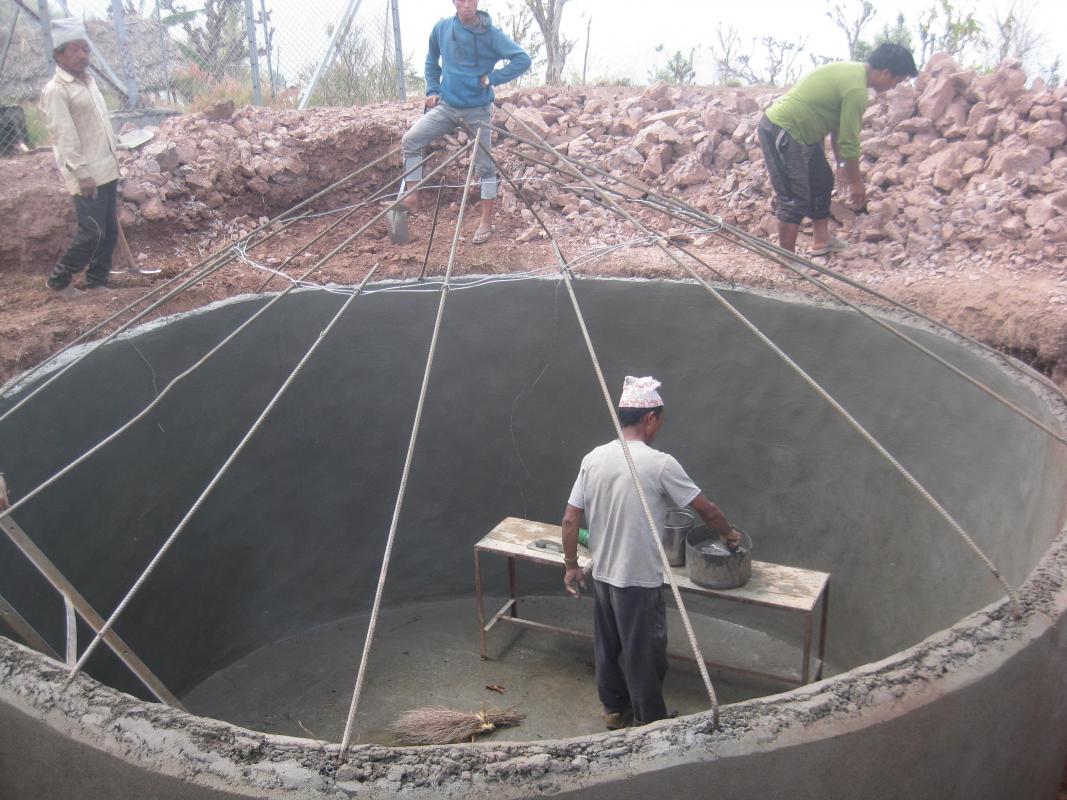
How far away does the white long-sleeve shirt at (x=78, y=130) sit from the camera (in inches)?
193

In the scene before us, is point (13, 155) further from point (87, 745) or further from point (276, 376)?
point (87, 745)

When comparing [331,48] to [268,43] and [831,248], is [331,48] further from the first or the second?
[831,248]

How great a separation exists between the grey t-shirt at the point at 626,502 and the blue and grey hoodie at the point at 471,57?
303cm

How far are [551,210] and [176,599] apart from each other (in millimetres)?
3833

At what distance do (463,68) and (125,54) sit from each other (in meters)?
3.64

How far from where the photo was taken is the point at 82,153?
508 centimetres

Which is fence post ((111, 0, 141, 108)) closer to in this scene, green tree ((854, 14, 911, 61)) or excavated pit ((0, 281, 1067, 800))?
excavated pit ((0, 281, 1067, 800))

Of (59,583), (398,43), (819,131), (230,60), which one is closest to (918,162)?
(819,131)

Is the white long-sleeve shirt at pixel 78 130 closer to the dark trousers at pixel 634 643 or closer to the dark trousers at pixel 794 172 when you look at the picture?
the dark trousers at pixel 634 643

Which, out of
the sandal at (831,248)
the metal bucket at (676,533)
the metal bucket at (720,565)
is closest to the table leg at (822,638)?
the metal bucket at (720,565)

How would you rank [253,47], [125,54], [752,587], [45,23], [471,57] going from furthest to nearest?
1. [253,47]
2. [125,54]
3. [45,23]
4. [471,57]
5. [752,587]

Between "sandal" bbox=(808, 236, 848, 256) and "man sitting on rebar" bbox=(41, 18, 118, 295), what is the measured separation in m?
4.19

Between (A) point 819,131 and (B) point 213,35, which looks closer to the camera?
(A) point 819,131

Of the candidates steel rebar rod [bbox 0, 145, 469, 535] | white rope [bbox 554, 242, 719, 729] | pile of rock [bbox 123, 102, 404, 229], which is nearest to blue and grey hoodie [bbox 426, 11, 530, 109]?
pile of rock [bbox 123, 102, 404, 229]
